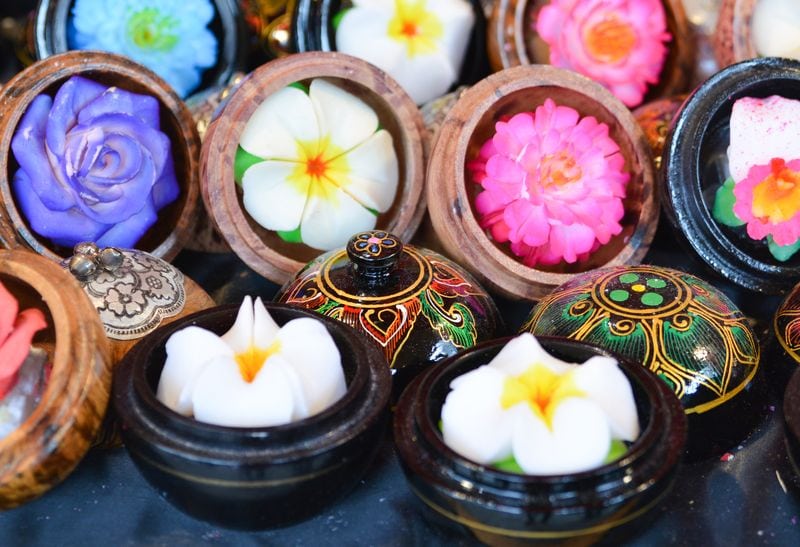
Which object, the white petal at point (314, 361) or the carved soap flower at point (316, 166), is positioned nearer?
the white petal at point (314, 361)

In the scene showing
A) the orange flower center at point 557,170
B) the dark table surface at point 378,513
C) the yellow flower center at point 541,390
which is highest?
the orange flower center at point 557,170

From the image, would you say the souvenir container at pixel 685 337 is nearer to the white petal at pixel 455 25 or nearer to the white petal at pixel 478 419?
the white petal at pixel 478 419

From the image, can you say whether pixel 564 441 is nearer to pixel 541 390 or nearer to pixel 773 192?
pixel 541 390

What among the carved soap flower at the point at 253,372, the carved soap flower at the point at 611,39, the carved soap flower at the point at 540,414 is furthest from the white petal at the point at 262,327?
the carved soap flower at the point at 611,39

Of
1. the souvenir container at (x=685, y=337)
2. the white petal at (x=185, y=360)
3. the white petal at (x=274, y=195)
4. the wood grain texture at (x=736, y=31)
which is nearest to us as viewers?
the white petal at (x=185, y=360)

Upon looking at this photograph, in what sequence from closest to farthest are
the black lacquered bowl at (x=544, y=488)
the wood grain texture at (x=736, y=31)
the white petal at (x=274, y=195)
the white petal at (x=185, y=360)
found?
the black lacquered bowl at (x=544, y=488) → the white petal at (x=185, y=360) → the white petal at (x=274, y=195) → the wood grain texture at (x=736, y=31)

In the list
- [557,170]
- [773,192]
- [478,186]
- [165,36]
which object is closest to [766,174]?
[773,192]

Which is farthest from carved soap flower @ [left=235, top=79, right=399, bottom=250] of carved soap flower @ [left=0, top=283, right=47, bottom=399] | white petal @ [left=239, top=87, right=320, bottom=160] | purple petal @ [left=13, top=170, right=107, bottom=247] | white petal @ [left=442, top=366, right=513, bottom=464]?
white petal @ [left=442, top=366, right=513, bottom=464]
